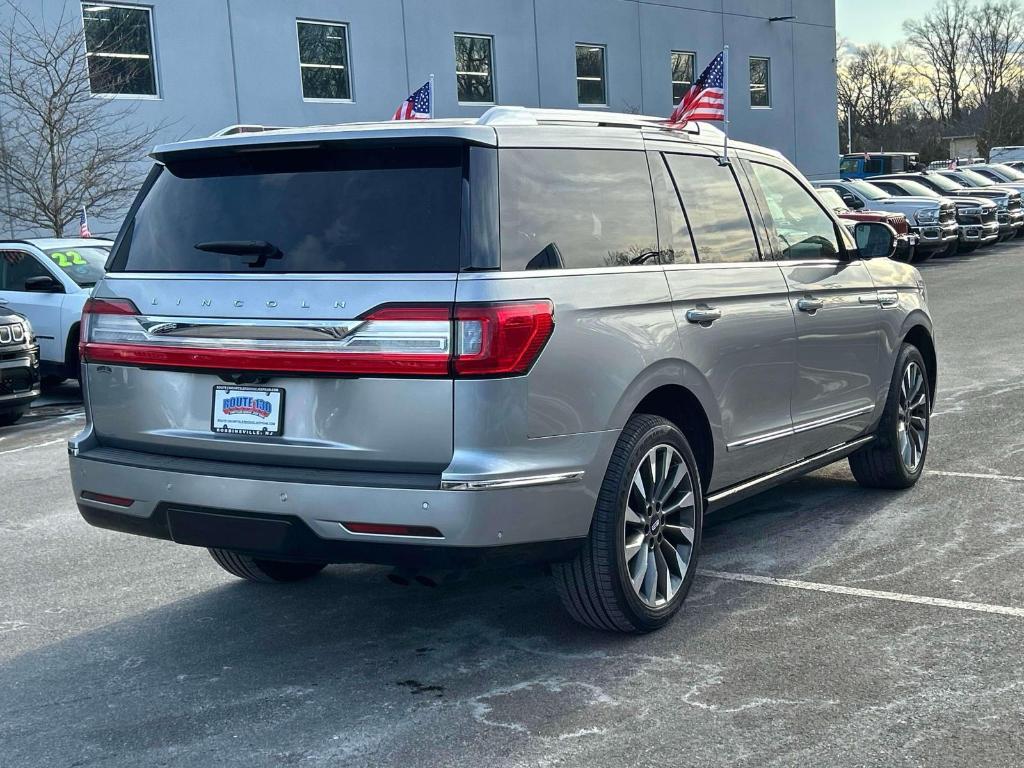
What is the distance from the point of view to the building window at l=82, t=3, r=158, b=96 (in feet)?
71.6

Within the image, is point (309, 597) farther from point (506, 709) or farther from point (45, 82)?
point (45, 82)

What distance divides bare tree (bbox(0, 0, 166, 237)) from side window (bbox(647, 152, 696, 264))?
17.5 m

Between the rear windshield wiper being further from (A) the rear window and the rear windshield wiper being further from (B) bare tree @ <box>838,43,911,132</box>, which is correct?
(B) bare tree @ <box>838,43,911,132</box>

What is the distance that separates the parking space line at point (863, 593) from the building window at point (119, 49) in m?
18.9

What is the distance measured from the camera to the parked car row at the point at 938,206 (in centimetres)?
2617

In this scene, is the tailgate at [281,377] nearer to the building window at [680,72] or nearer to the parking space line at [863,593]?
the parking space line at [863,593]

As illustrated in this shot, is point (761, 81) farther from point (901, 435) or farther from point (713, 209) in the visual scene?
point (713, 209)

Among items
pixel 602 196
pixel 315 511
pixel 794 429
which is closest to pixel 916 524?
pixel 794 429

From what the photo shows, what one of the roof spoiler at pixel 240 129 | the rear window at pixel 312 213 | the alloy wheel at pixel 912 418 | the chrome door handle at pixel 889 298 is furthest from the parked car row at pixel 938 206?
the rear window at pixel 312 213

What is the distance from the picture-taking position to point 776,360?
18.4 feet

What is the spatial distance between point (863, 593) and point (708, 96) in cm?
484

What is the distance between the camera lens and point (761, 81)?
1499 inches

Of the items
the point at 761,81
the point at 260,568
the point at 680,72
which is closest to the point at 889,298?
the point at 260,568

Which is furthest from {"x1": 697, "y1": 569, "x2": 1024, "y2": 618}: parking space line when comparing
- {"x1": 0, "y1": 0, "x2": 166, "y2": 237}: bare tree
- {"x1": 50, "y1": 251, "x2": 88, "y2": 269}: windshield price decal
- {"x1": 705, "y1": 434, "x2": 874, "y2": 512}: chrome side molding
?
{"x1": 0, "y1": 0, "x2": 166, "y2": 237}: bare tree
